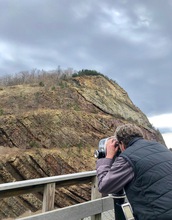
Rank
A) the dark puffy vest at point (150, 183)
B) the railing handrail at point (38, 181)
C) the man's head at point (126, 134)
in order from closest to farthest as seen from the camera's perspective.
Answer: the dark puffy vest at point (150, 183) → the man's head at point (126, 134) → the railing handrail at point (38, 181)

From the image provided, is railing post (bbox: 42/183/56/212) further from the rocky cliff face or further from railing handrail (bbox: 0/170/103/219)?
the rocky cliff face

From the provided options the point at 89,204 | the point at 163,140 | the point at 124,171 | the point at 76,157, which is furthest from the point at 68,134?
the point at 124,171

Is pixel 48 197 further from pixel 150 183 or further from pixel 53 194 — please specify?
pixel 150 183

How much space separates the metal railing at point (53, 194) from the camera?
2.53m

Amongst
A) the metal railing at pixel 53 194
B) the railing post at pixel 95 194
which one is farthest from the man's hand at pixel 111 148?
the railing post at pixel 95 194

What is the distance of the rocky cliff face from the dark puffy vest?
38.5 feet

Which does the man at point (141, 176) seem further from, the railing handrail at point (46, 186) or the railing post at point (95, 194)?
the railing post at point (95, 194)

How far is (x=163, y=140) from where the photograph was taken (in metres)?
27.1

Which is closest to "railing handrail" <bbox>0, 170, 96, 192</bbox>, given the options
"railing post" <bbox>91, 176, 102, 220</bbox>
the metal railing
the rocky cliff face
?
the metal railing

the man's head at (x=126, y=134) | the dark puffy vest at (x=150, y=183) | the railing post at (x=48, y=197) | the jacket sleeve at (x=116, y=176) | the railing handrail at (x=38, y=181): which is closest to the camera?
the dark puffy vest at (x=150, y=183)

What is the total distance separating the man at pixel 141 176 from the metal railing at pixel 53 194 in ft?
2.69

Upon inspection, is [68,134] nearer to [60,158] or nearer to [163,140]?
[60,158]

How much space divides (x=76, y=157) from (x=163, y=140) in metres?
12.5

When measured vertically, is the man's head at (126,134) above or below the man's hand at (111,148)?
above
